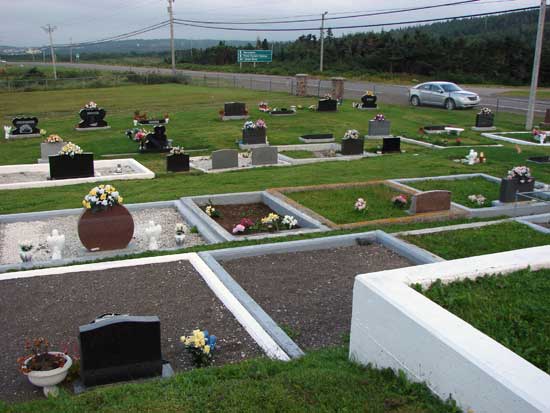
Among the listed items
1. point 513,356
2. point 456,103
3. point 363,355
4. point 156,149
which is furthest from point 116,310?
point 456,103

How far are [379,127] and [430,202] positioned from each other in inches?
495

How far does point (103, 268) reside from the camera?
8.94 metres

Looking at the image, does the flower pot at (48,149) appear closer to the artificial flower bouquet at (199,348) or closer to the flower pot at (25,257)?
the flower pot at (25,257)

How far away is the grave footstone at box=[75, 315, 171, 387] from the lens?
5.65 meters

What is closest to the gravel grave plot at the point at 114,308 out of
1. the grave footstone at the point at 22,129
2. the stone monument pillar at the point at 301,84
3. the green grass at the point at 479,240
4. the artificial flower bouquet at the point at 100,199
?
the artificial flower bouquet at the point at 100,199

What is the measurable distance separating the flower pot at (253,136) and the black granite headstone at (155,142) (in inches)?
118

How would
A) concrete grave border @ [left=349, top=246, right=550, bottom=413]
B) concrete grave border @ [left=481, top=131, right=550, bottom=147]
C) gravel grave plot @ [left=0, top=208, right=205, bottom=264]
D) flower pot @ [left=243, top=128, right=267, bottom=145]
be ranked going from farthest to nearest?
concrete grave border @ [left=481, top=131, right=550, bottom=147], flower pot @ [left=243, top=128, right=267, bottom=145], gravel grave plot @ [left=0, top=208, right=205, bottom=264], concrete grave border @ [left=349, top=246, right=550, bottom=413]

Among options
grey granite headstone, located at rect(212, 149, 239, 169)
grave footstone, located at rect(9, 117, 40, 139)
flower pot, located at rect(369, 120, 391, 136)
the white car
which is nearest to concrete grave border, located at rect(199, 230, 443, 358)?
grey granite headstone, located at rect(212, 149, 239, 169)

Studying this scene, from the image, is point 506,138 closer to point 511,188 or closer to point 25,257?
point 511,188

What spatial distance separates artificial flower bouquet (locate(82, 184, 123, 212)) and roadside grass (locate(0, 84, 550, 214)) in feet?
11.1

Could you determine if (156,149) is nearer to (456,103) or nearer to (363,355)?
(363,355)

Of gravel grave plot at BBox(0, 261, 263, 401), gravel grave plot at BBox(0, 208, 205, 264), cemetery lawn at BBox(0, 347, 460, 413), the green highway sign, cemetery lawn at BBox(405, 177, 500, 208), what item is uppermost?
the green highway sign

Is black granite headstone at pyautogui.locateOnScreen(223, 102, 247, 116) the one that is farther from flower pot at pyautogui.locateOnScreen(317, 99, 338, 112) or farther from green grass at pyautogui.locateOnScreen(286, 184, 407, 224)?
green grass at pyautogui.locateOnScreen(286, 184, 407, 224)

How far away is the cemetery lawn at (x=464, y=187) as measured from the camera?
13.4m
